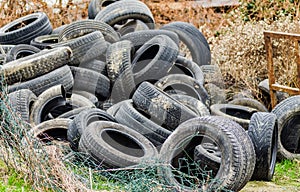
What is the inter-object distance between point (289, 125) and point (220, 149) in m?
2.03

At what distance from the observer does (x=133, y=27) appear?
35.4 ft

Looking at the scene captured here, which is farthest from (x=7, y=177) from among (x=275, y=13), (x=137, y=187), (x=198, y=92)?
(x=275, y=13)

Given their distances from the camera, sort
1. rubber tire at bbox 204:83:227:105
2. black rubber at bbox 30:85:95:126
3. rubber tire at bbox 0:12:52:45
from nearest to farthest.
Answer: black rubber at bbox 30:85:95:126 < rubber tire at bbox 204:83:227:105 < rubber tire at bbox 0:12:52:45

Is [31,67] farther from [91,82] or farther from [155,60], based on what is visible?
[155,60]

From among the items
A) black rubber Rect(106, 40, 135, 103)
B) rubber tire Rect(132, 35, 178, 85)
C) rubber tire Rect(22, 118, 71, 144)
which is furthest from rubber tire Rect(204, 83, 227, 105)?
rubber tire Rect(22, 118, 71, 144)

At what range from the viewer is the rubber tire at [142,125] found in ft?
23.9

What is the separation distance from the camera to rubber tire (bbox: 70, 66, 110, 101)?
29.0 feet

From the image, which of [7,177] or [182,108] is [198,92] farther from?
[7,177]

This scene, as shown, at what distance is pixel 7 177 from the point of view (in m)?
5.75

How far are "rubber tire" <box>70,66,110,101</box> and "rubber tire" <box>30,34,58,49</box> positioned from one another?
1016 mm

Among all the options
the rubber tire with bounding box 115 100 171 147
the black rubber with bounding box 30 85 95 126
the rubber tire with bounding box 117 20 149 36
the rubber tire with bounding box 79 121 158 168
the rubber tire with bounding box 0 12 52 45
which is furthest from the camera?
the rubber tire with bounding box 117 20 149 36

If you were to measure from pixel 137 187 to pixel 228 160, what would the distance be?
103 centimetres

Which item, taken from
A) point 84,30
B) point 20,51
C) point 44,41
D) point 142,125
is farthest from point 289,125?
point 44,41

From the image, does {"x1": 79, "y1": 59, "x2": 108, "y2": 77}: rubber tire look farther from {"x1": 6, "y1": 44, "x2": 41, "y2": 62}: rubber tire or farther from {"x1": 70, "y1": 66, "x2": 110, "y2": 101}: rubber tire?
{"x1": 6, "y1": 44, "x2": 41, "y2": 62}: rubber tire
